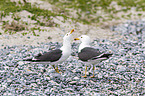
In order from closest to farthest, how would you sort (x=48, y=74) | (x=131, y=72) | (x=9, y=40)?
(x=48, y=74) < (x=131, y=72) < (x=9, y=40)

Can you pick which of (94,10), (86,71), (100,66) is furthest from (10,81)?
(94,10)

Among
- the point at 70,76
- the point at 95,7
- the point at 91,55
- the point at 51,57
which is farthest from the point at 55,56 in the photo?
the point at 95,7

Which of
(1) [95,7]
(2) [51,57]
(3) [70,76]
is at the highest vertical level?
(1) [95,7]

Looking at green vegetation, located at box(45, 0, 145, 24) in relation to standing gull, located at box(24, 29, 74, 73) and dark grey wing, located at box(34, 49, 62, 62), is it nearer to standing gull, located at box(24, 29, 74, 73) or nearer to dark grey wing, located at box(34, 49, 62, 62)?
standing gull, located at box(24, 29, 74, 73)

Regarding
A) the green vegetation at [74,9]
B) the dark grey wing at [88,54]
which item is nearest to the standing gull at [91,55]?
the dark grey wing at [88,54]

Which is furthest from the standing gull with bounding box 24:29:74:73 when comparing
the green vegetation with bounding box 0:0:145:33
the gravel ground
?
the green vegetation with bounding box 0:0:145:33

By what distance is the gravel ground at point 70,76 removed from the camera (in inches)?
418

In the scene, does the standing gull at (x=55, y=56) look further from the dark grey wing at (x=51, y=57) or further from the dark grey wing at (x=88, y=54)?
the dark grey wing at (x=88, y=54)

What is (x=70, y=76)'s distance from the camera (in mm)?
11867

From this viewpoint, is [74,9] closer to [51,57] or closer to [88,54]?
[88,54]

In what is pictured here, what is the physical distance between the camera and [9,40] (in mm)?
15977

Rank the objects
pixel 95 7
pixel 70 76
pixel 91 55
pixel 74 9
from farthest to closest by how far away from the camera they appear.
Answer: pixel 95 7 < pixel 74 9 < pixel 70 76 < pixel 91 55

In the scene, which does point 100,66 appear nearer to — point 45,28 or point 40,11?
point 45,28

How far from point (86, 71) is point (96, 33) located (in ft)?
27.3
